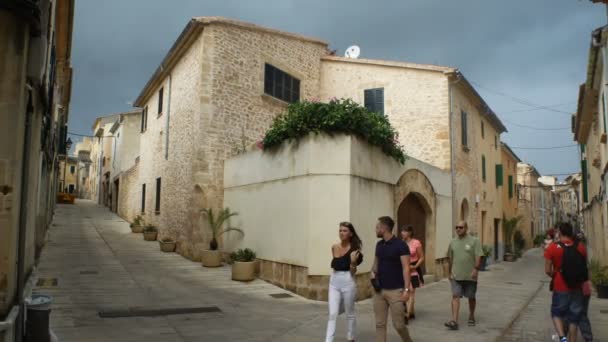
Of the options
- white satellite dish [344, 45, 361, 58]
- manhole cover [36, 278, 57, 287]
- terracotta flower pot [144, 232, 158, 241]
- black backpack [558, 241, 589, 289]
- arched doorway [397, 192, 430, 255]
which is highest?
white satellite dish [344, 45, 361, 58]

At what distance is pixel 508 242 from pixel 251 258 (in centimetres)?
1770

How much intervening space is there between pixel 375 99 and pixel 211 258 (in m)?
8.36

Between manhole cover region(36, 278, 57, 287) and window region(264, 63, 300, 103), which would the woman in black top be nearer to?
manhole cover region(36, 278, 57, 287)

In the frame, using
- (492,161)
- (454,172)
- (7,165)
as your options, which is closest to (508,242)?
(492,161)

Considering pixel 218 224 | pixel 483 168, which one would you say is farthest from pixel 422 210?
pixel 483 168

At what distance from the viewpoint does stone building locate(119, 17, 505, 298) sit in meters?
14.3

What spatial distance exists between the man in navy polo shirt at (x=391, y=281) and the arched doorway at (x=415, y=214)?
24.2 feet

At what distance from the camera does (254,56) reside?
1577 cm

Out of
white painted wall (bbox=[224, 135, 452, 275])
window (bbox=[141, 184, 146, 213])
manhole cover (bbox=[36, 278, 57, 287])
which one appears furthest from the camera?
window (bbox=[141, 184, 146, 213])

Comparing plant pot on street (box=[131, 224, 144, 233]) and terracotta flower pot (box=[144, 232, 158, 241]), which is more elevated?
plant pot on street (box=[131, 224, 144, 233])

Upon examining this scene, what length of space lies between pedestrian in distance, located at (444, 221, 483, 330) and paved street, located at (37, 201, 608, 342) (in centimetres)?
46

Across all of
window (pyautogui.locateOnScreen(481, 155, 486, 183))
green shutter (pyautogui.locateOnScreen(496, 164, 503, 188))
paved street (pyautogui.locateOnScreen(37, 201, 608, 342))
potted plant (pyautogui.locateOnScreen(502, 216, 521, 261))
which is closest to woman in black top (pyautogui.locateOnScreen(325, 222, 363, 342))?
paved street (pyautogui.locateOnScreen(37, 201, 608, 342))

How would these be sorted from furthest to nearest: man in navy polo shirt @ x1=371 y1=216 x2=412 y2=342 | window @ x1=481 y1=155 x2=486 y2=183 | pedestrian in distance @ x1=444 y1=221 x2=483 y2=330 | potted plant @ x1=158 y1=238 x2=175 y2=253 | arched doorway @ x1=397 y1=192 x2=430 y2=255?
window @ x1=481 y1=155 x2=486 y2=183 < potted plant @ x1=158 y1=238 x2=175 y2=253 < arched doorway @ x1=397 y1=192 x2=430 y2=255 < pedestrian in distance @ x1=444 y1=221 x2=483 y2=330 < man in navy polo shirt @ x1=371 y1=216 x2=412 y2=342

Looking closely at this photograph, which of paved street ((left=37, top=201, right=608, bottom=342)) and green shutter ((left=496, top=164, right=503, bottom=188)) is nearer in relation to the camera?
paved street ((left=37, top=201, right=608, bottom=342))
